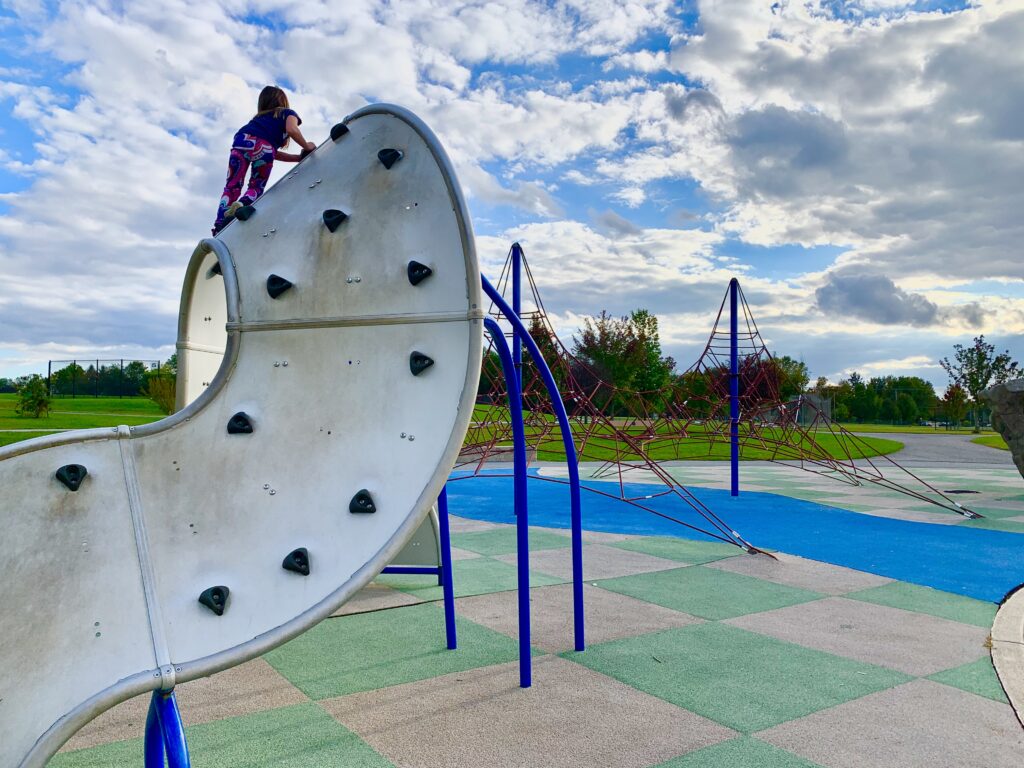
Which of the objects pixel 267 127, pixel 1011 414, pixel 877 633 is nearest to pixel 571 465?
pixel 877 633

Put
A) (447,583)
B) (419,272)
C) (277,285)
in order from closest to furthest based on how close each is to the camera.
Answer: (419,272), (277,285), (447,583)

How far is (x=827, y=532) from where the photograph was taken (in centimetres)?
862

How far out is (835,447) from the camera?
81.4ft

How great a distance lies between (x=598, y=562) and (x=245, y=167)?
4597 millimetres

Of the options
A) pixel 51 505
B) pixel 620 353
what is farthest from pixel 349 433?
pixel 620 353

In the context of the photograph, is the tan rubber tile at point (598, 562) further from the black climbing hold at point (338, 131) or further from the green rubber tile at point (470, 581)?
the black climbing hold at point (338, 131)

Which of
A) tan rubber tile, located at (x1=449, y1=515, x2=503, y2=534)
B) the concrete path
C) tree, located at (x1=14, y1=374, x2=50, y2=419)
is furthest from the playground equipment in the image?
tree, located at (x1=14, y1=374, x2=50, y2=419)

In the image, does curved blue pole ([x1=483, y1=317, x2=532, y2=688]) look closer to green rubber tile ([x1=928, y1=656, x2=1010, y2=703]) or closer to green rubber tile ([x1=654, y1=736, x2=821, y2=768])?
green rubber tile ([x1=654, y1=736, x2=821, y2=768])

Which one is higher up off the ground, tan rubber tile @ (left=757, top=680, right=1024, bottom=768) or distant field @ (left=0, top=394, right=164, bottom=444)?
distant field @ (left=0, top=394, right=164, bottom=444)

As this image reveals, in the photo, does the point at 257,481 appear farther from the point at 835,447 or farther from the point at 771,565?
the point at 835,447

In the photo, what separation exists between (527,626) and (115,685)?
2105 mm

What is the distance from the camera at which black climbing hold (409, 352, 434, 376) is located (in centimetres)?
261

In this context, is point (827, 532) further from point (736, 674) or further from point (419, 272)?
point (419, 272)

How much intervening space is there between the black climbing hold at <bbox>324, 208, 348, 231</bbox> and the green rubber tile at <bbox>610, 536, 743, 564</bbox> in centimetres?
509
